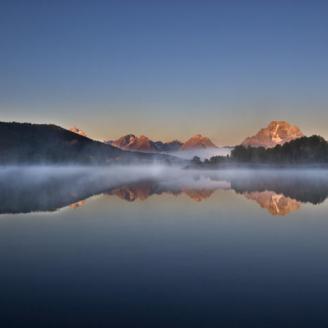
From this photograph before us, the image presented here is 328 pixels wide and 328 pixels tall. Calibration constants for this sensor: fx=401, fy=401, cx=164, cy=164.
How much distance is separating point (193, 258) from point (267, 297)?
6.67 m

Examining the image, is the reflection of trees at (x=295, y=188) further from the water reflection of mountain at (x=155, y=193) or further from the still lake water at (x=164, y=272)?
the still lake water at (x=164, y=272)

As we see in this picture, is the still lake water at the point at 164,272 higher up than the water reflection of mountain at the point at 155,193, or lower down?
lower down

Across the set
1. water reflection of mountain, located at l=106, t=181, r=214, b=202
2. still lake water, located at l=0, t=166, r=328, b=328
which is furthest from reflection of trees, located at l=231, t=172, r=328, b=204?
still lake water, located at l=0, t=166, r=328, b=328

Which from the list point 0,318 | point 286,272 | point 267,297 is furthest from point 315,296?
point 0,318

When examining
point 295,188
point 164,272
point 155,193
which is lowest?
point 164,272

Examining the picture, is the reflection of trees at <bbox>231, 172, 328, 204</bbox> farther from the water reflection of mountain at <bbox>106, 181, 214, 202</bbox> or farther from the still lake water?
the still lake water

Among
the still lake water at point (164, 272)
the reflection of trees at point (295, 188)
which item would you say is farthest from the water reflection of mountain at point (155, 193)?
the still lake water at point (164, 272)

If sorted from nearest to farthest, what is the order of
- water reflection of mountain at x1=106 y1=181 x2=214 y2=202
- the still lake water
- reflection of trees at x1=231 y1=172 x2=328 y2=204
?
1. the still lake water
2. reflection of trees at x1=231 y1=172 x2=328 y2=204
3. water reflection of mountain at x1=106 y1=181 x2=214 y2=202

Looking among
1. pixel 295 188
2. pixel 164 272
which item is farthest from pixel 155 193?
pixel 164 272

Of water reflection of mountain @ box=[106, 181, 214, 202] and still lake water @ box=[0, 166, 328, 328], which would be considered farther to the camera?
water reflection of mountain @ box=[106, 181, 214, 202]

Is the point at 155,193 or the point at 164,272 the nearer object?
the point at 164,272

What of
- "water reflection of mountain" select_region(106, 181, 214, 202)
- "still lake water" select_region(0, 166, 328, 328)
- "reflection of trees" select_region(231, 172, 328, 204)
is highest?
"reflection of trees" select_region(231, 172, 328, 204)

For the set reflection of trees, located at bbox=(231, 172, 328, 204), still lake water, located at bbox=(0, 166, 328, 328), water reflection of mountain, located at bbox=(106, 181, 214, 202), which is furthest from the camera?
water reflection of mountain, located at bbox=(106, 181, 214, 202)

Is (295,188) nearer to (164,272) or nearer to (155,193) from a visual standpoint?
(155,193)
